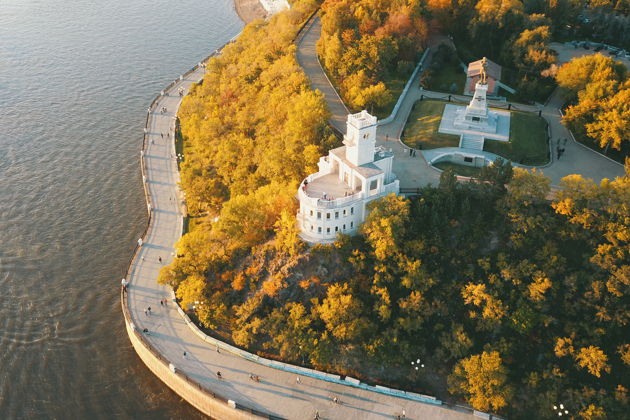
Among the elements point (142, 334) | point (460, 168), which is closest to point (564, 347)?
point (460, 168)

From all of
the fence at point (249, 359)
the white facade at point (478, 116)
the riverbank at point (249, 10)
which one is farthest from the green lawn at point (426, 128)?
the riverbank at point (249, 10)

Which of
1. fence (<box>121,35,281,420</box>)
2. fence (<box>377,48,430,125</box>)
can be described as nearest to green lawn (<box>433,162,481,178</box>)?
fence (<box>377,48,430,125</box>)

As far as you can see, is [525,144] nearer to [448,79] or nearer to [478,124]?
[478,124]

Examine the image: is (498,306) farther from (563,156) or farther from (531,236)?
(563,156)

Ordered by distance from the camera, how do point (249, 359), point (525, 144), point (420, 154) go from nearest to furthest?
point (249, 359), point (420, 154), point (525, 144)

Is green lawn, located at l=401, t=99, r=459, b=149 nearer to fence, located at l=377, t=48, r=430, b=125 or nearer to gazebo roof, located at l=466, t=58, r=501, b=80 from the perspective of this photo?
fence, located at l=377, t=48, r=430, b=125

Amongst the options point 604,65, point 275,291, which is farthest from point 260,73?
point 604,65

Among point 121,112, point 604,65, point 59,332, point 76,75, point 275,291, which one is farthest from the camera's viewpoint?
point 76,75
